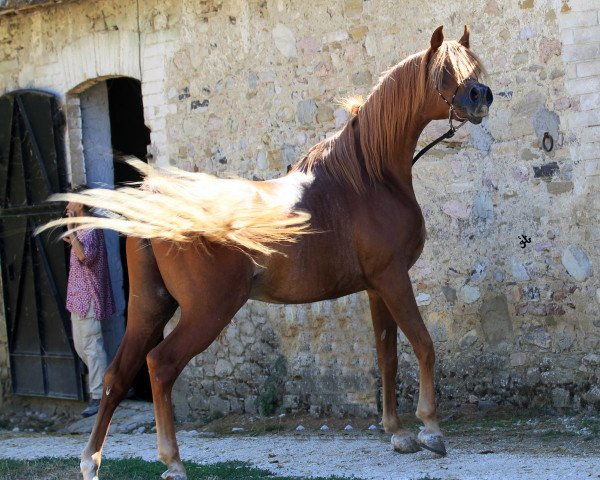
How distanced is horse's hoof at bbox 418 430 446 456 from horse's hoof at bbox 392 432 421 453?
0.26m

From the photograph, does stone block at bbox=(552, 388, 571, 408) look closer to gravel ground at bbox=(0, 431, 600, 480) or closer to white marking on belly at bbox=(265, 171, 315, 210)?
gravel ground at bbox=(0, 431, 600, 480)

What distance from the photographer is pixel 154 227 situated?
18.1 feet

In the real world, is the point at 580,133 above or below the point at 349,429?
above

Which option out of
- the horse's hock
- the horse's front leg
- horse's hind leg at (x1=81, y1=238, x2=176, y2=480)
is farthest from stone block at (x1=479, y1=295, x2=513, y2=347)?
horse's hind leg at (x1=81, y1=238, x2=176, y2=480)

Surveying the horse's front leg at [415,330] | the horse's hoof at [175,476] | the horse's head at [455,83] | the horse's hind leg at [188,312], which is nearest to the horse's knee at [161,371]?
the horse's hind leg at [188,312]

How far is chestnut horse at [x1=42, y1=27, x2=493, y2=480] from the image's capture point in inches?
222

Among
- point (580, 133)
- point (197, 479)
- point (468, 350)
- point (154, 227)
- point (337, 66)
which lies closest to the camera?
point (154, 227)

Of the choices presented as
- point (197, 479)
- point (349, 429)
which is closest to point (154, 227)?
point (197, 479)

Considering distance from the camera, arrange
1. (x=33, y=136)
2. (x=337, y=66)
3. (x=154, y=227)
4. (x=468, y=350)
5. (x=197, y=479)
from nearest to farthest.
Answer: (x=154, y=227), (x=197, y=479), (x=468, y=350), (x=337, y=66), (x=33, y=136)

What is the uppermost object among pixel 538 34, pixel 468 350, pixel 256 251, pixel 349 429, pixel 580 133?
pixel 538 34

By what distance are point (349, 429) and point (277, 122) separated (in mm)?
2584

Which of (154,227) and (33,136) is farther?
(33,136)

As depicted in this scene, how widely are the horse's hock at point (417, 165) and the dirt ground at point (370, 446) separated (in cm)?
23

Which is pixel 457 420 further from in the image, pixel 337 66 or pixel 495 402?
pixel 337 66
